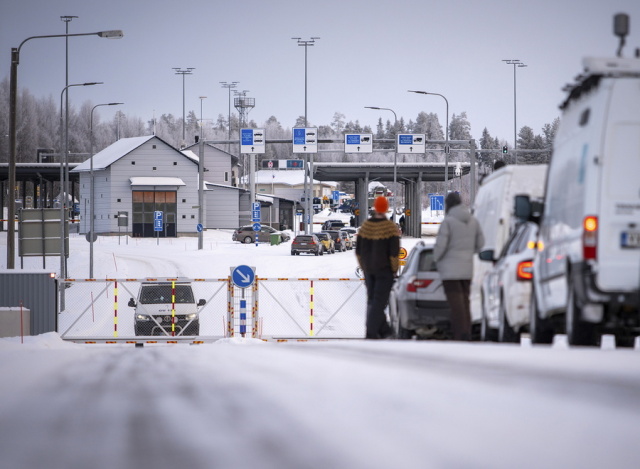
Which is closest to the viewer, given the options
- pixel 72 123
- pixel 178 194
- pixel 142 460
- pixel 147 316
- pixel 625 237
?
pixel 142 460

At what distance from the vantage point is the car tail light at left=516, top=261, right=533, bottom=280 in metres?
8.97

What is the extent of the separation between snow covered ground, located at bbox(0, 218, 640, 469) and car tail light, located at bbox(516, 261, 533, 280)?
8.63ft

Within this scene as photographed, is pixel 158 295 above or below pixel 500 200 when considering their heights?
below

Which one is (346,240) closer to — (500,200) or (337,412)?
(500,200)

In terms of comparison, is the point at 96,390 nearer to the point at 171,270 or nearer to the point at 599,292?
the point at 599,292

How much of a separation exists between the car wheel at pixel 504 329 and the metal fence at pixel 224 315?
1491 cm

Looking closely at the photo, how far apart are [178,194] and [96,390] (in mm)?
84118

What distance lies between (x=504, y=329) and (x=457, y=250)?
1.32m

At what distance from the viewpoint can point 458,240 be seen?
10750 millimetres

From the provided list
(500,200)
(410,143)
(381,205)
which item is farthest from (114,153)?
(500,200)

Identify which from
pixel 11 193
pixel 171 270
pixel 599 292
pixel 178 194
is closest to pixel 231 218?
pixel 178 194

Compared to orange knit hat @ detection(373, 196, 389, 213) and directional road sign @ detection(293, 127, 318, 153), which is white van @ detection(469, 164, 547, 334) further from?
directional road sign @ detection(293, 127, 318, 153)

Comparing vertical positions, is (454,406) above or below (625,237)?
below

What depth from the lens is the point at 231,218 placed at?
103312 mm
